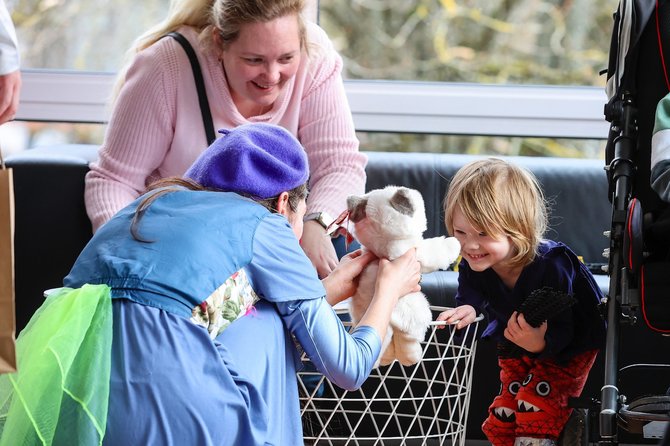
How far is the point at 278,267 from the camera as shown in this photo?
154 cm

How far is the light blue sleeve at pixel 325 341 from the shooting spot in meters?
1.55

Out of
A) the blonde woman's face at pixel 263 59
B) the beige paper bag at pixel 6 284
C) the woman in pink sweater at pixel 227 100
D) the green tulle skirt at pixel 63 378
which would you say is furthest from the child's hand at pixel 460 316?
the beige paper bag at pixel 6 284

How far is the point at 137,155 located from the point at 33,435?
102cm

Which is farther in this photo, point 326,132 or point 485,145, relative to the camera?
point 485,145

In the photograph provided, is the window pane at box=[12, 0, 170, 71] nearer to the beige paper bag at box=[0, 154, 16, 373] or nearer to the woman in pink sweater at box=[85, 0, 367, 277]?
the woman in pink sweater at box=[85, 0, 367, 277]

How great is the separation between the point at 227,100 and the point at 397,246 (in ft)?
2.14

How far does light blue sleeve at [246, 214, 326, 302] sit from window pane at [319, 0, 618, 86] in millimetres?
1951

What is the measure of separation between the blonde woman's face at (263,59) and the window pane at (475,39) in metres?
1.25

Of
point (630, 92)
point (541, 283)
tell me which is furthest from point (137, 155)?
point (630, 92)

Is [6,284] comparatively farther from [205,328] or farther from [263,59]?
[263,59]

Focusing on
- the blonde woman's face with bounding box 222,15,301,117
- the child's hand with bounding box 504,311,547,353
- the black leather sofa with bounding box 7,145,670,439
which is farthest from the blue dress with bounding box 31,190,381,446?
the black leather sofa with bounding box 7,145,670,439

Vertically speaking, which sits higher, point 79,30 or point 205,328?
point 79,30

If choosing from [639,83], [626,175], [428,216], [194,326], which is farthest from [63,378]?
[428,216]

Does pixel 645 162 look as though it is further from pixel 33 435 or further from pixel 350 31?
pixel 350 31
